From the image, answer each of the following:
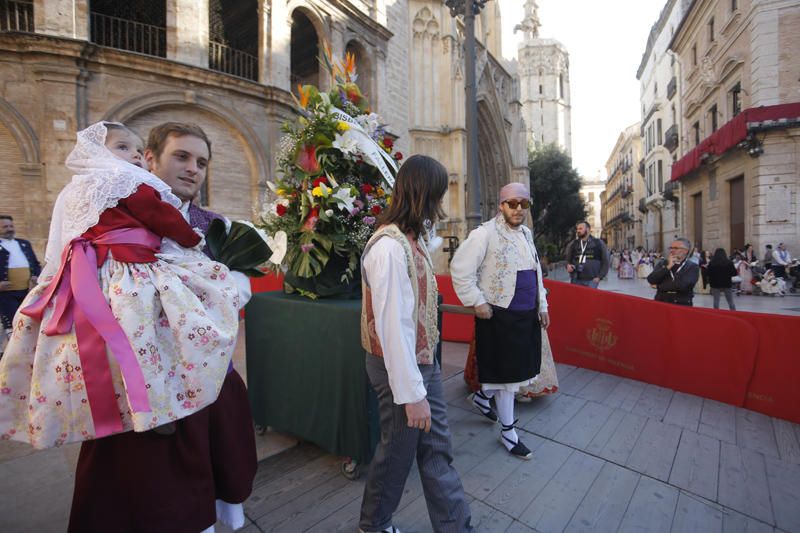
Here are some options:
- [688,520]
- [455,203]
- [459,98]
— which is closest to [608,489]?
[688,520]

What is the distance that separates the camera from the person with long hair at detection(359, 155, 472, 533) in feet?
5.59

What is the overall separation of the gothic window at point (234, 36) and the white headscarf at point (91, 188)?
12.4 meters

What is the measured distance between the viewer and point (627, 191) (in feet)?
154

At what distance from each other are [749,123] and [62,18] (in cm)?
2198

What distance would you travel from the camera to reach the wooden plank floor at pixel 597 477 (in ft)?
7.47

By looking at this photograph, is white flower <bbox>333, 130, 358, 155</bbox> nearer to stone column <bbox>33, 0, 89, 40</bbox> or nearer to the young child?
the young child

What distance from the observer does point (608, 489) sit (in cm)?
255

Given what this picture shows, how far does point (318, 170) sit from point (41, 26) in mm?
10199

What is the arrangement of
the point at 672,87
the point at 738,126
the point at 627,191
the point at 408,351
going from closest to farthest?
the point at 408,351
the point at 738,126
the point at 672,87
the point at 627,191

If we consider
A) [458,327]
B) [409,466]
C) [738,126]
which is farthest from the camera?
[738,126]

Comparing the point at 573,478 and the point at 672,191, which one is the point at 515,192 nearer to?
the point at 573,478

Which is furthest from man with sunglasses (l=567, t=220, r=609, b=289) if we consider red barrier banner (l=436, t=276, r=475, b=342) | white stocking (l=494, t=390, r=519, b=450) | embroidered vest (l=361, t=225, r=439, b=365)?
embroidered vest (l=361, t=225, r=439, b=365)

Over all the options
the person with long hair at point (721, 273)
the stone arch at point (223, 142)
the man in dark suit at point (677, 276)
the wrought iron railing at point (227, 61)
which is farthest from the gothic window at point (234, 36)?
the person with long hair at point (721, 273)

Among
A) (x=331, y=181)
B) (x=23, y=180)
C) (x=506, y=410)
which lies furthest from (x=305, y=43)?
(x=506, y=410)
